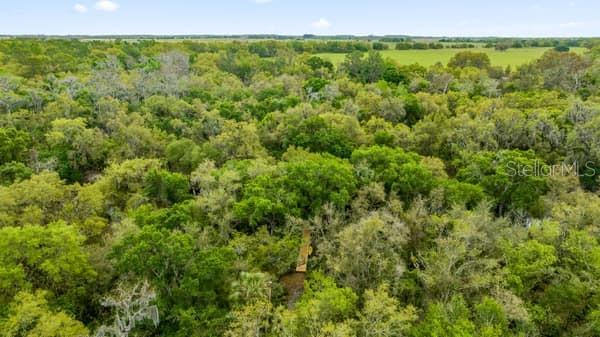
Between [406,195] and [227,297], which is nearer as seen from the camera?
[227,297]

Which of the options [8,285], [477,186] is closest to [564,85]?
[477,186]

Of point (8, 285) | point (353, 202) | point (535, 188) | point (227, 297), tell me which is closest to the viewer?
point (8, 285)

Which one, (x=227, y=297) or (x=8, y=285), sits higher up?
(x=8, y=285)

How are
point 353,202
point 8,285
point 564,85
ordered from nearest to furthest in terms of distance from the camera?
1. point 8,285
2. point 353,202
3. point 564,85

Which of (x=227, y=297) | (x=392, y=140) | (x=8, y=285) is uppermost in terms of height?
(x=392, y=140)

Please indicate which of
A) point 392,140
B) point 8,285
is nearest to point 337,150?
point 392,140

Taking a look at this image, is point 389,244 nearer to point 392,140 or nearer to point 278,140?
point 392,140

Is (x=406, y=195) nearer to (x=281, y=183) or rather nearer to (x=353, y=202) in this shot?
(x=353, y=202)
